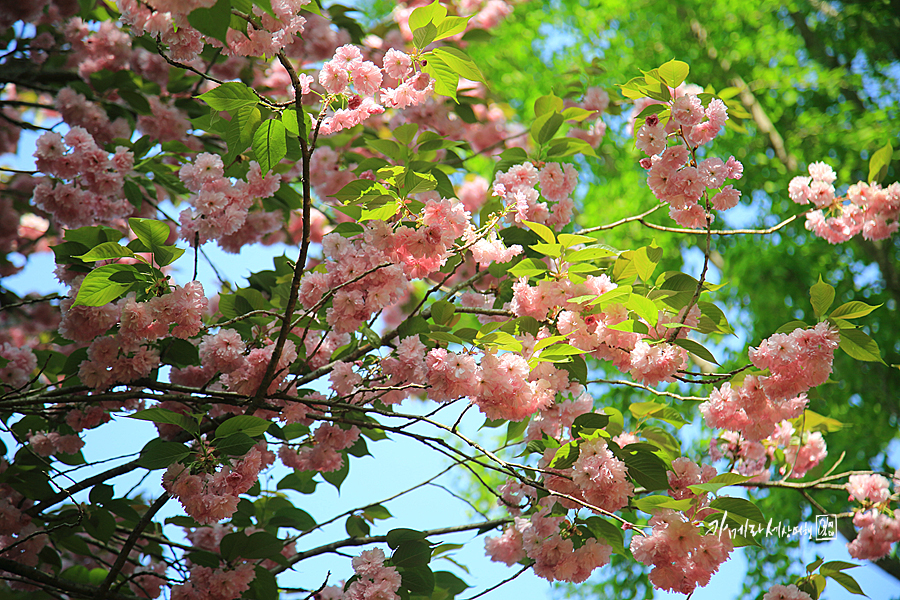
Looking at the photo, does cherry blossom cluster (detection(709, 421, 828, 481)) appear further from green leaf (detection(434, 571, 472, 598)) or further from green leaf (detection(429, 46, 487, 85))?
green leaf (detection(429, 46, 487, 85))

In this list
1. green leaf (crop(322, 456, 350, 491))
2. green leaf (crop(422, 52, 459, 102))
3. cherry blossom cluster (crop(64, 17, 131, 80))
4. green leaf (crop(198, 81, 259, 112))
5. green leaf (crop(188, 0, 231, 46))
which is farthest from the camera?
cherry blossom cluster (crop(64, 17, 131, 80))

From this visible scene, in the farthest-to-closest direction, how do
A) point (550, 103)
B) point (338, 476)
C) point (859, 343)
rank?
point (338, 476)
point (550, 103)
point (859, 343)

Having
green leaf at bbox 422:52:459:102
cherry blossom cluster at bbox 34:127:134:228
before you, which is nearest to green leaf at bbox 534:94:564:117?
green leaf at bbox 422:52:459:102

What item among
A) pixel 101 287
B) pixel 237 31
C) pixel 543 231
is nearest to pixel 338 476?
pixel 101 287

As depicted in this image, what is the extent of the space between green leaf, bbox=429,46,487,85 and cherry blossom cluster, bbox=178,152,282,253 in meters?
0.54

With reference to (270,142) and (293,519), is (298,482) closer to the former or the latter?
(293,519)

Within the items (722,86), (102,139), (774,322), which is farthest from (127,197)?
(722,86)

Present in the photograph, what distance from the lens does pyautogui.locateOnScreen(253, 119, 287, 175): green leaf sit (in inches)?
41.8

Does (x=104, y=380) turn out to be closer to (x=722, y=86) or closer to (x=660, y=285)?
(x=660, y=285)

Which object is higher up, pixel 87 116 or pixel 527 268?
pixel 87 116

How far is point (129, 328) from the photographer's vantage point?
1.22m

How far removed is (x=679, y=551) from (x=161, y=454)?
39.9 inches

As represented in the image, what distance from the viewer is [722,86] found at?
188 inches

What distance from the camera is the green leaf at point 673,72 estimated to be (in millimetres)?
1198
